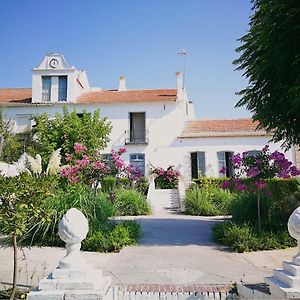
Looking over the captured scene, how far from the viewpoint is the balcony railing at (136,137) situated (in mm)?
25673

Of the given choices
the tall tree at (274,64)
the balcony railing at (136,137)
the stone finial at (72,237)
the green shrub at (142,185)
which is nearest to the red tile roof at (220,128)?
the balcony railing at (136,137)

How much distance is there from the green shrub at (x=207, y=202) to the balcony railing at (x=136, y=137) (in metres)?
9.98

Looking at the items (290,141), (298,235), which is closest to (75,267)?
(298,235)

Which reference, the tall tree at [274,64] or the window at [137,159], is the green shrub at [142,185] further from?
the tall tree at [274,64]

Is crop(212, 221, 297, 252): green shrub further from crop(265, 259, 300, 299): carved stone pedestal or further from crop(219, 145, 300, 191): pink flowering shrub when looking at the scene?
crop(265, 259, 300, 299): carved stone pedestal

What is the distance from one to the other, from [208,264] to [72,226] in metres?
3.57

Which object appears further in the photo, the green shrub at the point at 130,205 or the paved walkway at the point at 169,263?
the green shrub at the point at 130,205

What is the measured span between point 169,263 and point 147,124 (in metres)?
20.0

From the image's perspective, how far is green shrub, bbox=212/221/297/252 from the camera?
7434mm

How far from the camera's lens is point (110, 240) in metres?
7.57

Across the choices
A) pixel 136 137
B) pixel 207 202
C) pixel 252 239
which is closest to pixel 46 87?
pixel 136 137

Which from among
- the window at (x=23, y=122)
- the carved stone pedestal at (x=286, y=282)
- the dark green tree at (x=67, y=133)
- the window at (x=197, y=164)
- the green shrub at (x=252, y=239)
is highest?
the window at (x=23, y=122)

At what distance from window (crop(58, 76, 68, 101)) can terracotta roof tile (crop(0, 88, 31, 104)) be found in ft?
8.77

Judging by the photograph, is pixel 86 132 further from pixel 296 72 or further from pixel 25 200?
pixel 25 200
